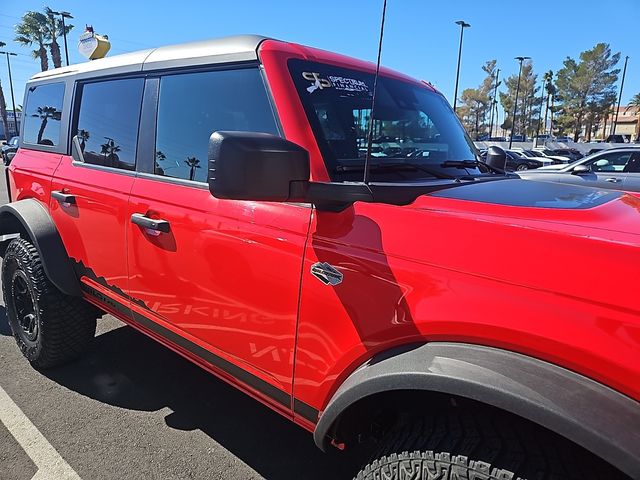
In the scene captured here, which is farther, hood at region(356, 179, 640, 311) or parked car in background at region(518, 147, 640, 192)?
parked car in background at region(518, 147, 640, 192)

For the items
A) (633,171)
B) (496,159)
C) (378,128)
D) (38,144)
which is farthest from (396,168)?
(633,171)

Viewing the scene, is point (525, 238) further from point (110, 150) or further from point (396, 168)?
point (110, 150)

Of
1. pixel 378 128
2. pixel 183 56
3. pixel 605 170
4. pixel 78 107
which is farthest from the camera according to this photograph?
pixel 605 170

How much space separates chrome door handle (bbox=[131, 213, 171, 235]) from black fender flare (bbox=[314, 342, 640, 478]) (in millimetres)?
1214

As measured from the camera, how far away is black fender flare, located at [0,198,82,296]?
120 inches

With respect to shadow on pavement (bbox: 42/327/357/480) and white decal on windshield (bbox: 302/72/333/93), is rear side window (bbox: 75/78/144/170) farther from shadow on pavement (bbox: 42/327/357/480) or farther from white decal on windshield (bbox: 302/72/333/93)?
shadow on pavement (bbox: 42/327/357/480)

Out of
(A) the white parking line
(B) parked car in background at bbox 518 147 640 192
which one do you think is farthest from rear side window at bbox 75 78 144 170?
(B) parked car in background at bbox 518 147 640 192

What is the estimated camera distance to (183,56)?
242cm

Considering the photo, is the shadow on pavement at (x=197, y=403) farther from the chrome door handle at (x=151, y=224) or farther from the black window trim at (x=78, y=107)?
the black window trim at (x=78, y=107)

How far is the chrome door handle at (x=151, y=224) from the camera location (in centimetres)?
227

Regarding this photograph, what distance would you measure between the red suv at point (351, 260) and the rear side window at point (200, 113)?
0.04 ft

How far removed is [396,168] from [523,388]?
1.14m

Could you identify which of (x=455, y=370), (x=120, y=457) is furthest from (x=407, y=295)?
(x=120, y=457)

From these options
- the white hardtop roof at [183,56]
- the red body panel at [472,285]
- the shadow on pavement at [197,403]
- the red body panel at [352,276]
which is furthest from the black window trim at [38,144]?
the red body panel at [472,285]
